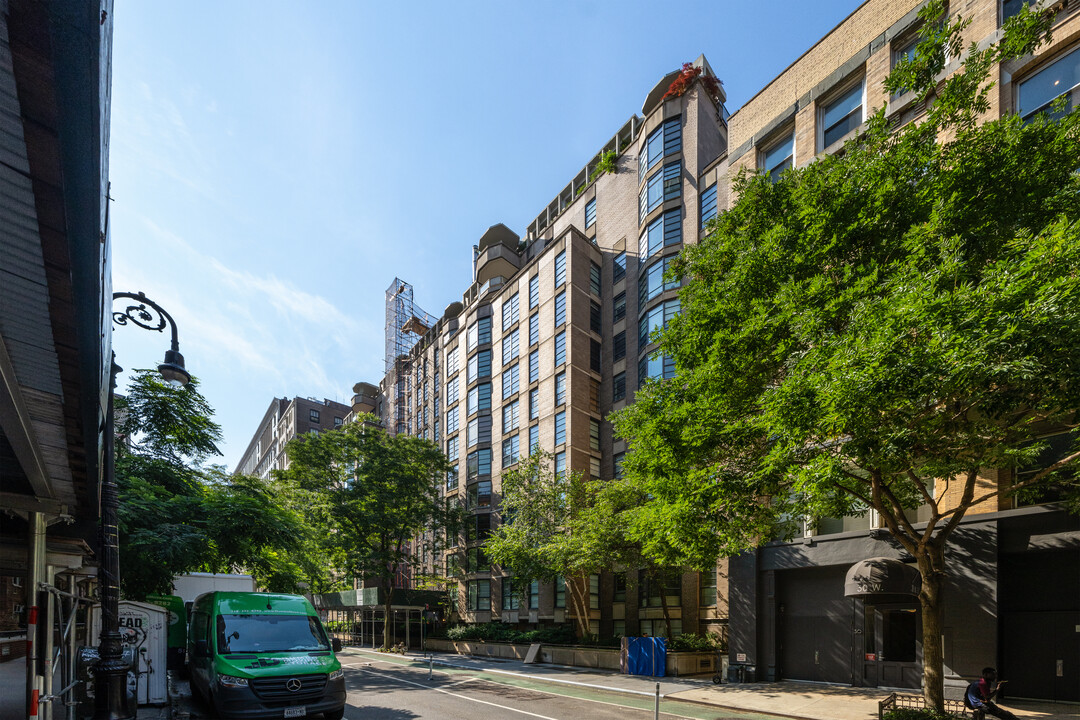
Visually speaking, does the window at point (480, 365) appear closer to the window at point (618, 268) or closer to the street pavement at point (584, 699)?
the window at point (618, 268)

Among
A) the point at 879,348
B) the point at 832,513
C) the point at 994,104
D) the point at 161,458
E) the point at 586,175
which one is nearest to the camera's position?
the point at 879,348

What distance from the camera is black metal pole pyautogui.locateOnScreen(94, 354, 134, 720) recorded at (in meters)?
9.51

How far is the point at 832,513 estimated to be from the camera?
15.8m

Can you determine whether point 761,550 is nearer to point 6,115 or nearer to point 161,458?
point 161,458

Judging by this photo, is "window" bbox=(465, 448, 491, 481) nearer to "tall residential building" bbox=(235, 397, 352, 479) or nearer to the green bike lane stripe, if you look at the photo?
the green bike lane stripe

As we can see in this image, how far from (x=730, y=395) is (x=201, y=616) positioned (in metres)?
12.6

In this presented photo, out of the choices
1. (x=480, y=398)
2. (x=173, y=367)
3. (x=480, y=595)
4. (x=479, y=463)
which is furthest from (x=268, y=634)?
(x=480, y=398)

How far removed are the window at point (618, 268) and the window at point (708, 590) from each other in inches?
750

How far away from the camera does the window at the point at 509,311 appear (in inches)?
1921

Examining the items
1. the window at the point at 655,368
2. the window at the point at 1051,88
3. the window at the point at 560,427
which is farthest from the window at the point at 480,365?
the window at the point at 1051,88

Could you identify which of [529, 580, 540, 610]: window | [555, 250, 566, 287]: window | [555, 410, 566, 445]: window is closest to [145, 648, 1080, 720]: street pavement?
[529, 580, 540, 610]: window

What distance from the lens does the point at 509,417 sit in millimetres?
A: 47344

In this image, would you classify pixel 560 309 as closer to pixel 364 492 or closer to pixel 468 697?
pixel 364 492

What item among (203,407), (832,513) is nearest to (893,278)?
(832,513)
